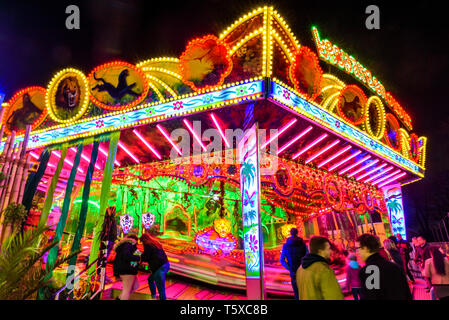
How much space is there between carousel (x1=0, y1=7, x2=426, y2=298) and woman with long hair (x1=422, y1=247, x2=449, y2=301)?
3.20m

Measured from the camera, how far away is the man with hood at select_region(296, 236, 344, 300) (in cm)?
271

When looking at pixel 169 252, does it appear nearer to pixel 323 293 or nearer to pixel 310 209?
pixel 310 209

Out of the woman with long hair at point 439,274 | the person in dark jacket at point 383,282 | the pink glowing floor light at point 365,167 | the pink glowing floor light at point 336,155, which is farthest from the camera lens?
the pink glowing floor light at point 365,167

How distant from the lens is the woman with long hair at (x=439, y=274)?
5070 mm

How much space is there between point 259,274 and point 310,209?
732 cm

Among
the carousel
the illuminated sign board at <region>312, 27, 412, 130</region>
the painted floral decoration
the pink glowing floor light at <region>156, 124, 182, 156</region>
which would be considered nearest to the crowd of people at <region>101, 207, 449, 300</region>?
the carousel

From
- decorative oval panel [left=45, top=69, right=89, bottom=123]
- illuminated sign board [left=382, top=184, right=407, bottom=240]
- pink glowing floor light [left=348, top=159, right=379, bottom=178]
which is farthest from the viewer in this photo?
illuminated sign board [left=382, top=184, right=407, bottom=240]

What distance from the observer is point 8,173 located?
6090 millimetres

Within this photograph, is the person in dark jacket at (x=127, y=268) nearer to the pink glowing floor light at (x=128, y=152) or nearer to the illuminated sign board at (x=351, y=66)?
the pink glowing floor light at (x=128, y=152)

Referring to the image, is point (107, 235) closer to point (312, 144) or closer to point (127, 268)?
point (127, 268)

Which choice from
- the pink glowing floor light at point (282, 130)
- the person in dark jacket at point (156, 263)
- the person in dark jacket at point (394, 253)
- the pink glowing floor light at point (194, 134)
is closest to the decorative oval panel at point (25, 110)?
the pink glowing floor light at point (194, 134)

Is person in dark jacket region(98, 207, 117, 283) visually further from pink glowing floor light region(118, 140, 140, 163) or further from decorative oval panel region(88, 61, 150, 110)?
decorative oval panel region(88, 61, 150, 110)

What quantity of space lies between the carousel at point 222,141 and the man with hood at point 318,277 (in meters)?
2.46

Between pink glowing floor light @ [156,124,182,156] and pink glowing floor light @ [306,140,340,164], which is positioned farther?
pink glowing floor light @ [306,140,340,164]
